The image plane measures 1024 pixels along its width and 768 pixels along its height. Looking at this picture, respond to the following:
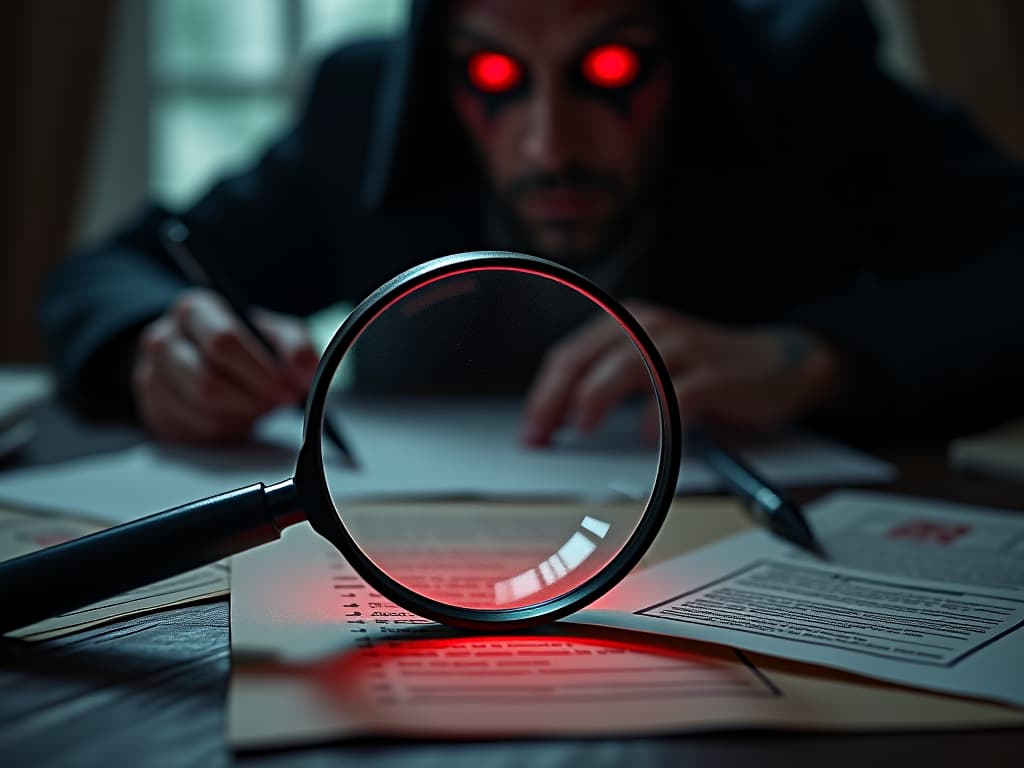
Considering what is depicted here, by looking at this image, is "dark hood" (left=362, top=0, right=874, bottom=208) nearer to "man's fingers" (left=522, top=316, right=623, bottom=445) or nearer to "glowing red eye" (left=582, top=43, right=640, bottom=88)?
"glowing red eye" (left=582, top=43, right=640, bottom=88)

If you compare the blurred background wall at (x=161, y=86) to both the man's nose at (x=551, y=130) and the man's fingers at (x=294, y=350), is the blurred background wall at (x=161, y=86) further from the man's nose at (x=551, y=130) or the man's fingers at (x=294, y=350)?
the man's fingers at (x=294, y=350)

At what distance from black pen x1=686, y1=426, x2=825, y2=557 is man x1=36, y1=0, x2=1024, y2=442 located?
0.40 ft

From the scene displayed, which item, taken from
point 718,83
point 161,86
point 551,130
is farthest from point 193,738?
point 161,86

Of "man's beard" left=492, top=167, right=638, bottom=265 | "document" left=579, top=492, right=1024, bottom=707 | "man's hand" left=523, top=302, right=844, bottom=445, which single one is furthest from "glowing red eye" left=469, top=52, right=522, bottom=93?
"document" left=579, top=492, right=1024, bottom=707

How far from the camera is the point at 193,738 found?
1.12 feet

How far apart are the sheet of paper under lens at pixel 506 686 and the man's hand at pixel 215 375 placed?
0.47 meters

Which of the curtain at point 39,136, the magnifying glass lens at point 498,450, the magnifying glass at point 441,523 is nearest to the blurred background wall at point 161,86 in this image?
the curtain at point 39,136

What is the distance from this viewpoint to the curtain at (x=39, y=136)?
2449mm

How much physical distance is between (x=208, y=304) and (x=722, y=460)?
539 mm

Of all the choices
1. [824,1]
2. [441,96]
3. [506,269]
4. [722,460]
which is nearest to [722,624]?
[506,269]

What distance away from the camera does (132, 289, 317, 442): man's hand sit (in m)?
0.91

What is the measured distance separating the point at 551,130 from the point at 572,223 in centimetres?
13

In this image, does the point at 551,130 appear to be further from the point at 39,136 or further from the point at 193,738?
the point at 39,136

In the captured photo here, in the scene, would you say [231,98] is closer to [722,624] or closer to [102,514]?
[102,514]
